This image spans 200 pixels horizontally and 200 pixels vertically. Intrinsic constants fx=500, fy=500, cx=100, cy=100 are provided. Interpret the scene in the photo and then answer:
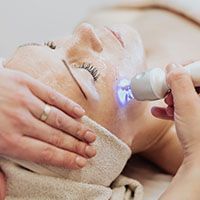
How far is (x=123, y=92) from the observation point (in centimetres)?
122

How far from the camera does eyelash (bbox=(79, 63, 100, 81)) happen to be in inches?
46.2

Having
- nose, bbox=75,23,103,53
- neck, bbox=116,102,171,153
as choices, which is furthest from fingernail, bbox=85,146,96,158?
nose, bbox=75,23,103,53

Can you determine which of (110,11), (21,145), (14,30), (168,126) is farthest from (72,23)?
(21,145)

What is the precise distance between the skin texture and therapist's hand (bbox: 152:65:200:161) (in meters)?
0.20

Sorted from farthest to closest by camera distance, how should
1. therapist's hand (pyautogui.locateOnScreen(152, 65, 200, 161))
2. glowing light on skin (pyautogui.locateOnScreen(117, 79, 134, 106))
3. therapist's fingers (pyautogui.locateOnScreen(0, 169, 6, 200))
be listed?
glowing light on skin (pyautogui.locateOnScreen(117, 79, 134, 106)) < therapist's fingers (pyautogui.locateOnScreen(0, 169, 6, 200)) < therapist's hand (pyautogui.locateOnScreen(152, 65, 200, 161))

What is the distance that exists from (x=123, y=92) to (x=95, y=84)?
0.28 ft

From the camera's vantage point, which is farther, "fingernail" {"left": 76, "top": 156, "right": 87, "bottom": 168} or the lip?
the lip

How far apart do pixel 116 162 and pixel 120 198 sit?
87 millimetres

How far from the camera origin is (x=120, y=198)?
121 centimetres

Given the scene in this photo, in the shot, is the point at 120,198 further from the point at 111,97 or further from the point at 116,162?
the point at 111,97

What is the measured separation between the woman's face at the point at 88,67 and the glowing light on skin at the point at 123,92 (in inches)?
0.4

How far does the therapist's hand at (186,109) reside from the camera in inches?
39.3

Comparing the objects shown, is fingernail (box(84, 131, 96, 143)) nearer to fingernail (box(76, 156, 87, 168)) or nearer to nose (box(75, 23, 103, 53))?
fingernail (box(76, 156, 87, 168))

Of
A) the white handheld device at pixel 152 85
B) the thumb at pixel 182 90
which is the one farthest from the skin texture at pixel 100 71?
the thumb at pixel 182 90
